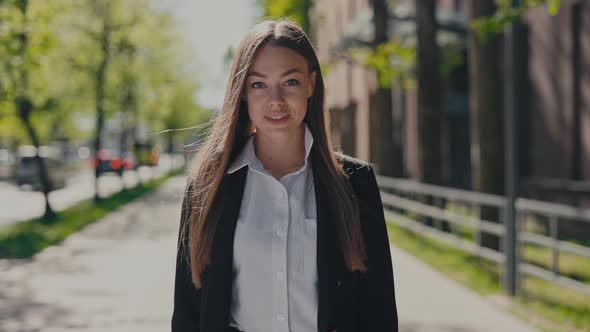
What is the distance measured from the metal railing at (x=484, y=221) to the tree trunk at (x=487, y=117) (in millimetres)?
276

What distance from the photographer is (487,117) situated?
10.5 metres

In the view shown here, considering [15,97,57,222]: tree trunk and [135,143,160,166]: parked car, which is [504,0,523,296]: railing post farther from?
[135,143,160,166]: parked car

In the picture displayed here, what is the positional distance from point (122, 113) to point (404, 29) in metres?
12.8

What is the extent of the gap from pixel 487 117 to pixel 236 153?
8.54 m

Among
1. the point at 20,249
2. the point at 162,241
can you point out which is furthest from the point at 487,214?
the point at 20,249

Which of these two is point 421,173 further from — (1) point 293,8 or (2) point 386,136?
(1) point 293,8

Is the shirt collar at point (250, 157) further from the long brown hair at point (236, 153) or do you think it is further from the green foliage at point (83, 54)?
the green foliage at point (83, 54)

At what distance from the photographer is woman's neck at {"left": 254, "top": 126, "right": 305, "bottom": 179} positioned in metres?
2.46

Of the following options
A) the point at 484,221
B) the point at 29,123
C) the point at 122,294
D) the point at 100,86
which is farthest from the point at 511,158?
the point at 100,86

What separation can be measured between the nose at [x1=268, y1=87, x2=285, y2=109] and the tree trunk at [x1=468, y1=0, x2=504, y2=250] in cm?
822

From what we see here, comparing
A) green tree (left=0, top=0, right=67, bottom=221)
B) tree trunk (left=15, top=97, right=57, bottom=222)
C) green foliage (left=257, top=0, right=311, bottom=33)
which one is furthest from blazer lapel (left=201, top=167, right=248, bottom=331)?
green foliage (left=257, top=0, right=311, bottom=33)

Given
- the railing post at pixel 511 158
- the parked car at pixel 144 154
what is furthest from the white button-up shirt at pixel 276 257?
the parked car at pixel 144 154

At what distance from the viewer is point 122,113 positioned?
29.9 m

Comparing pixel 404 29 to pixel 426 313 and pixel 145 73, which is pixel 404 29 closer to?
pixel 145 73
